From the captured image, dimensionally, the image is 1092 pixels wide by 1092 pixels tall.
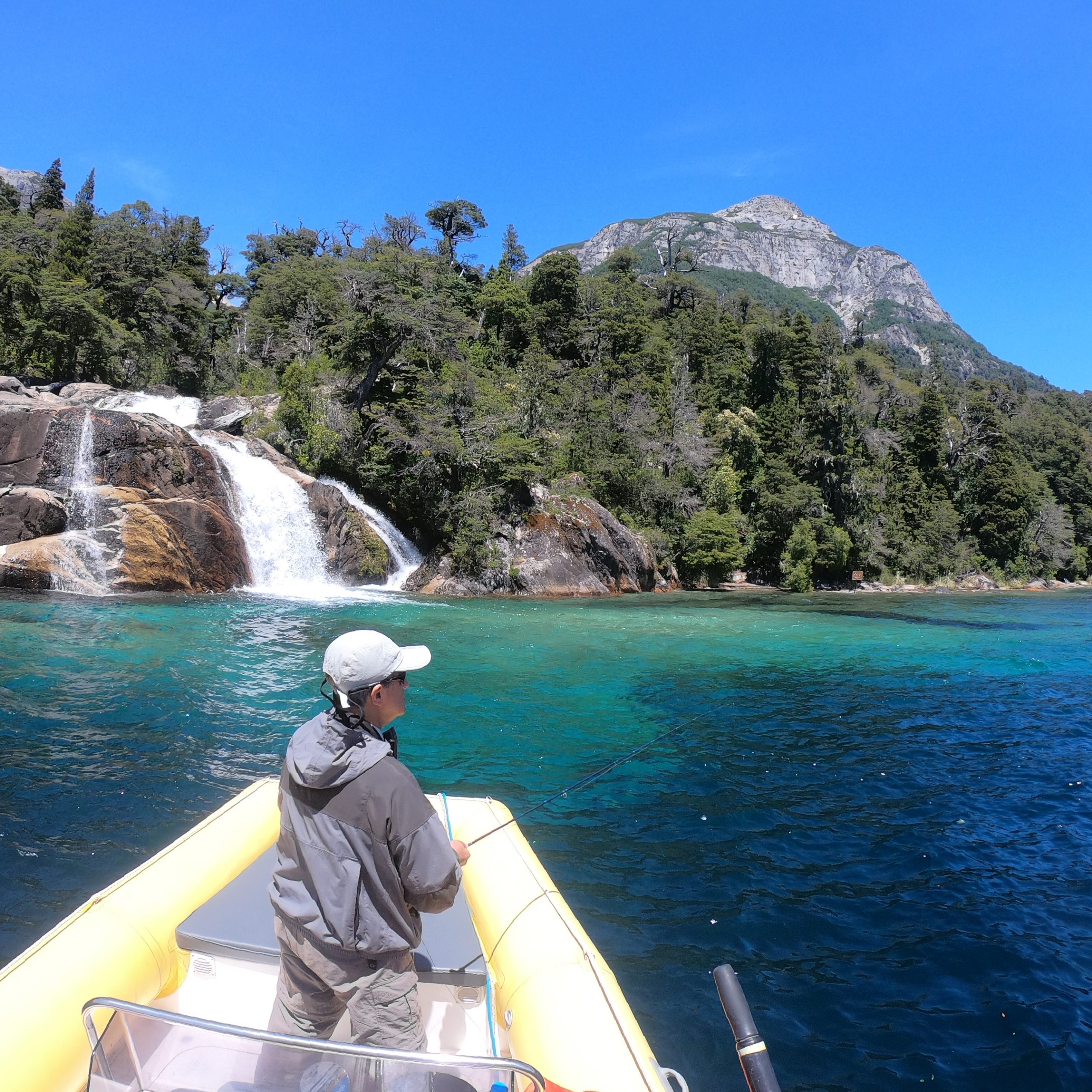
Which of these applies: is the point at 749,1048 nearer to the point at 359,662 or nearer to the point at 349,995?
the point at 349,995

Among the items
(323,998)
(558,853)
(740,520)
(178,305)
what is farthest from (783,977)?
(178,305)

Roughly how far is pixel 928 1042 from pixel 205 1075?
330 cm

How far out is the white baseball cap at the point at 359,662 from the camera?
2.22 metres

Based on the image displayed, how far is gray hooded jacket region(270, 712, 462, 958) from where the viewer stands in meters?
2.04

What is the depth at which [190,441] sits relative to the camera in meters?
18.3

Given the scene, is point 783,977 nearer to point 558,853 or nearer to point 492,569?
point 558,853

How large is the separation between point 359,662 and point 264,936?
152 centimetres

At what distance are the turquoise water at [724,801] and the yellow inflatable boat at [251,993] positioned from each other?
1011 mm

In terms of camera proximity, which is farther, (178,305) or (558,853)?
(178,305)

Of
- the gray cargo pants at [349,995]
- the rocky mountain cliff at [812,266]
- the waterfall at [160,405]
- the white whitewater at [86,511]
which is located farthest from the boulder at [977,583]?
the rocky mountain cliff at [812,266]

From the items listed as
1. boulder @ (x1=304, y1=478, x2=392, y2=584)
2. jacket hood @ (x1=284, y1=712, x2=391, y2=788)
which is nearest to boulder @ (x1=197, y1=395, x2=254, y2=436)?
boulder @ (x1=304, y1=478, x2=392, y2=584)

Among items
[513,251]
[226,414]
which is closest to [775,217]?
[513,251]

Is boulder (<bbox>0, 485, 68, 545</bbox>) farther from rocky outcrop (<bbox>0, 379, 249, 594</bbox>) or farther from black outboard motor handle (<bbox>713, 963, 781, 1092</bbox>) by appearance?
black outboard motor handle (<bbox>713, 963, 781, 1092</bbox>)

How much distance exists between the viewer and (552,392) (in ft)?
104
